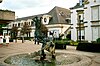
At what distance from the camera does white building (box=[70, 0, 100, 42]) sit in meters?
31.3

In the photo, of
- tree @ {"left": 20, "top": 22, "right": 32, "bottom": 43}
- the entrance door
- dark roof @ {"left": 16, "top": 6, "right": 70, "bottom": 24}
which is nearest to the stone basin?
the entrance door

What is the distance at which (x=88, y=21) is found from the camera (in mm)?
32688

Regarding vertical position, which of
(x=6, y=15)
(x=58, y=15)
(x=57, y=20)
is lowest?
(x=6, y=15)

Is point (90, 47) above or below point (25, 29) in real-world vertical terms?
below

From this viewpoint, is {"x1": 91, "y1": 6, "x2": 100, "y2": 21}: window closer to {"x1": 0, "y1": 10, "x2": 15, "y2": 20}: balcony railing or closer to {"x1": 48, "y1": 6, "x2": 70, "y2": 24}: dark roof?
{"x1": 48, "y1": 6, "x2": 70, "y2": 24}: dark roof

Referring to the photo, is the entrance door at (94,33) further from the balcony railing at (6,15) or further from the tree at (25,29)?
the tree at (25,29)

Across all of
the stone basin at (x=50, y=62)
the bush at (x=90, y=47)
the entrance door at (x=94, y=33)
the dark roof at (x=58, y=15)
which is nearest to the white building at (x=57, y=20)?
the dark roof at (x=58, y=15)

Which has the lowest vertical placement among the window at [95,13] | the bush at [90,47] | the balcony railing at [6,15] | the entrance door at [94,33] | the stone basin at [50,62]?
the stone basin at [50,62]

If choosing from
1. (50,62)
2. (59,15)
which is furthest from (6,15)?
(59,15)

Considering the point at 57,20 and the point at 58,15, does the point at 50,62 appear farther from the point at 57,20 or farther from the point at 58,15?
the point at 58,15

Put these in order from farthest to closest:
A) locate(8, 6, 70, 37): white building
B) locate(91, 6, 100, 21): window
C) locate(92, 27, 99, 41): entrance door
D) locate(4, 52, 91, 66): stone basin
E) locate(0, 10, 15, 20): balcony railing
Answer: locate(8, 6, 70, 37): white building → locate(92, 27, 99, 41): entrance door → locate(91, 6, 100, 21): window → locate(4, 52, 91, 66): stone basin → locate(0, 10, 15, 20): balcony railing

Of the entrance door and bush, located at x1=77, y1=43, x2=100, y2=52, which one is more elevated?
the entrance door

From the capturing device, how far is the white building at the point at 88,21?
31.3 meters

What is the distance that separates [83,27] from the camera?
1388 inches
